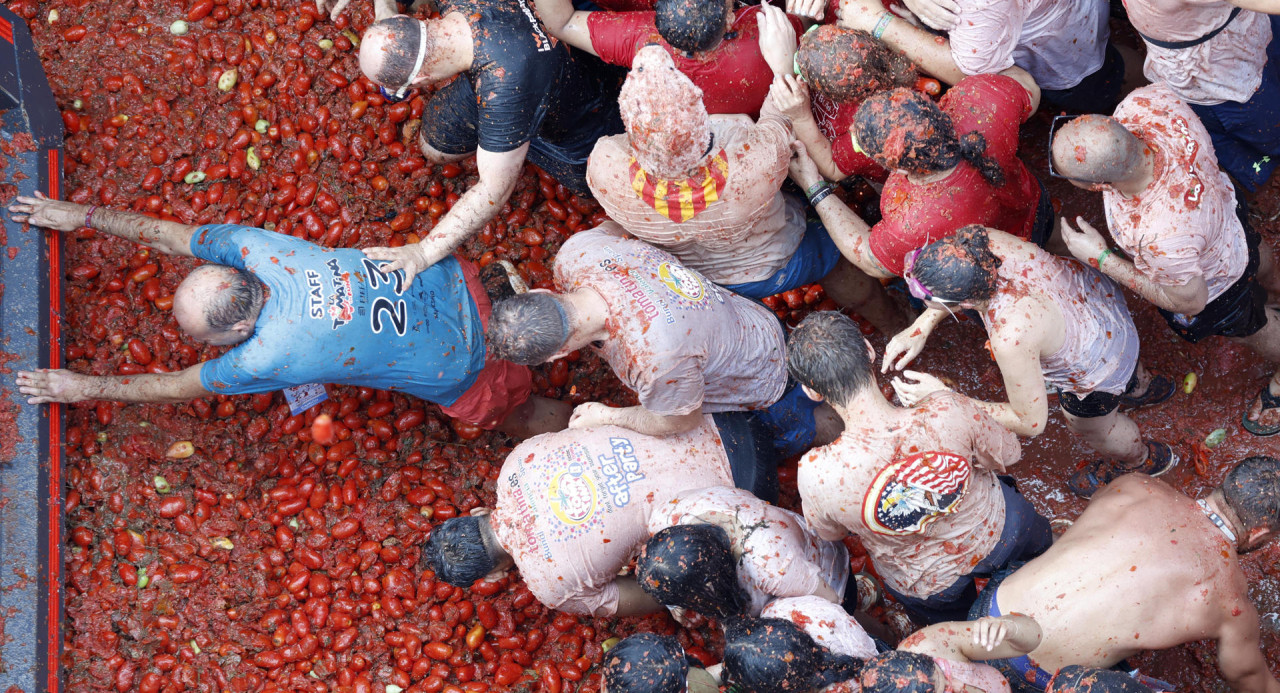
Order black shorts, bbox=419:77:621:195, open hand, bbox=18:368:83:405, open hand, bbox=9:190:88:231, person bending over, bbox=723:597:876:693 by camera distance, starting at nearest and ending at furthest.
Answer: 1. person bending over, bbox=723:597:876:693
2. open hand, bbox=18:368:83:405
3. open hand, bbox=9:190:88:231
4. black shorts, bbox=419:77:621:195

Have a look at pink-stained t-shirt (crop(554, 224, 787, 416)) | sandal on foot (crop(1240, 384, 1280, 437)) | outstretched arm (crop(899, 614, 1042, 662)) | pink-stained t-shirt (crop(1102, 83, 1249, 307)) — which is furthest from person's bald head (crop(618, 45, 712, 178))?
sandal on foot (crop(1240, 384, 1280, 437))

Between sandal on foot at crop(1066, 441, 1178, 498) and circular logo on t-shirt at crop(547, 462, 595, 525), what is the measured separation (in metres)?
2.24

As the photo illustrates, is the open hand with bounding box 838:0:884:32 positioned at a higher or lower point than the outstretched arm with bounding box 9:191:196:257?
higher

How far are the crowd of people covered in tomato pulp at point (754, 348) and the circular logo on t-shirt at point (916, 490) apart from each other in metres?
0.01

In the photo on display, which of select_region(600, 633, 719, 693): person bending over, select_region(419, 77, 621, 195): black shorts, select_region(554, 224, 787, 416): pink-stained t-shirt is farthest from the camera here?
select_region(419, 77, 621, 195): black shorts

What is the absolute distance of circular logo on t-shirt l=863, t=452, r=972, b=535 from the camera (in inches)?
105

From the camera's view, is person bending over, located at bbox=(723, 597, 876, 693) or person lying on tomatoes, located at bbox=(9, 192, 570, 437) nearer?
person bending over, located at bbox=(723, 597, 876, 693)

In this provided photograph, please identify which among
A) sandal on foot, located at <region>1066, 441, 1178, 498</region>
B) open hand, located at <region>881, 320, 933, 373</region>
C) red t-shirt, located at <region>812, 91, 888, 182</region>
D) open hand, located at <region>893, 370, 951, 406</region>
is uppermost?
red t-shirt, located at <region>812, 91, 888, 182</region>

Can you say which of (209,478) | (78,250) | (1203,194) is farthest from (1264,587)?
(78,250)

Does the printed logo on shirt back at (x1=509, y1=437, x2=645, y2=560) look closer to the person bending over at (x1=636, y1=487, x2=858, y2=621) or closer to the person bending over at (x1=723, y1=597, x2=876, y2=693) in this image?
the person bending over at (x1=636, y1=487, x2=858, y2=621)

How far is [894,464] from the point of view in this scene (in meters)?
2.67

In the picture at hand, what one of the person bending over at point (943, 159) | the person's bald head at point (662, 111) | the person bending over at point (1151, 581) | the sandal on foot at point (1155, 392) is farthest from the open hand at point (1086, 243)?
the person's bald head at point (662, 111)

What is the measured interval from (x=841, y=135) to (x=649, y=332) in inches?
43.1

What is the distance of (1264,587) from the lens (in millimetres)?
3756
